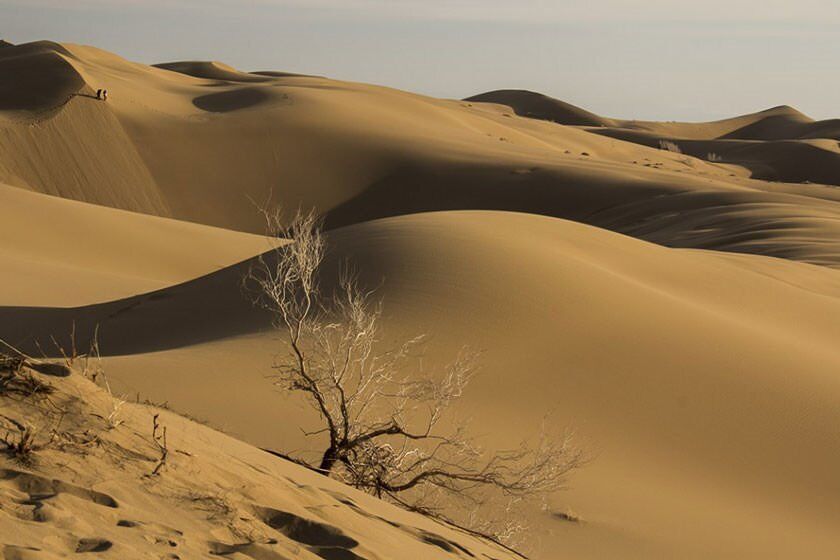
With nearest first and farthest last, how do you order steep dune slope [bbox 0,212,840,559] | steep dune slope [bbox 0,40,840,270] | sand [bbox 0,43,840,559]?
sand [bbox 0,43,840,559]
steep dune slope [bbox 0,212,840,559]
steep dune slope [bbox 0,40,840,270]

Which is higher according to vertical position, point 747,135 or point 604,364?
point 747,135

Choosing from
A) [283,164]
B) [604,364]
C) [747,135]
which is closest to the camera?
[604,364]

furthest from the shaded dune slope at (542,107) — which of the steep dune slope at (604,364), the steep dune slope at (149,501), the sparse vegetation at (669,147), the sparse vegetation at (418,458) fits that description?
the steep dune slope at (149,501)

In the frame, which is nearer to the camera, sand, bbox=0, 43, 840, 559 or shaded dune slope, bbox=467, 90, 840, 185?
sand, bbox=0, 43, 840, 559

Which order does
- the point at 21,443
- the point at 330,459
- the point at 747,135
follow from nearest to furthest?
the point at 21,443 → the point at 330,459 → the point at 747,135

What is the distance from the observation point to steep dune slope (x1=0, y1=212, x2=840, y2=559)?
9.08 meters

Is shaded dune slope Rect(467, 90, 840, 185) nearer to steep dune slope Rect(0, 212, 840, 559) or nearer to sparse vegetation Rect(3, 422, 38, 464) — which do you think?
steep dune slope Rect(0, 212, 840, 559)

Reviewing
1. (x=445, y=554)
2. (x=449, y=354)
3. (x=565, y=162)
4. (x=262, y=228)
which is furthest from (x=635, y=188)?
(x=445, y=554)

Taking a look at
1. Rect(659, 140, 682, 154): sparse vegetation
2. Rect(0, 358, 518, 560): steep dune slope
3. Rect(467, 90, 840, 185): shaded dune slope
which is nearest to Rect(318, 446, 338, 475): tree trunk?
Rect(0, 358, 518, 560): steep dune slope

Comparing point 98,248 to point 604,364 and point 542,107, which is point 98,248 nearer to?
point 604,364

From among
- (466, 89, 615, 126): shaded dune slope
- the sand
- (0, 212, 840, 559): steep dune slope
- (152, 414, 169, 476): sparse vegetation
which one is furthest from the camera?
(466, 89, 615, 126): shaded dune slope

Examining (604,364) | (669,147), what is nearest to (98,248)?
(604,364)

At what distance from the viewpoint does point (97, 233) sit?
2420 cm

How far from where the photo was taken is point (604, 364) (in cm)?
1188
